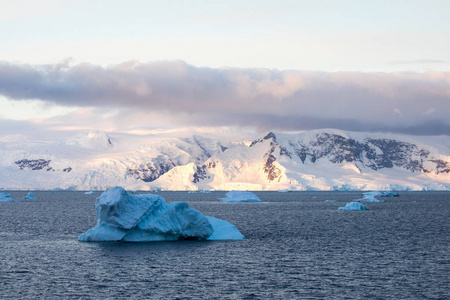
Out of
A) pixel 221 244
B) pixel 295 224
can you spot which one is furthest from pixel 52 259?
pixel 295 224

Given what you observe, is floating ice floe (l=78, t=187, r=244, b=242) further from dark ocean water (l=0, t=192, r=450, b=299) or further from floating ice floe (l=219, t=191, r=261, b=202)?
floating ice floe (l=219, t=191, r=261, b=202)

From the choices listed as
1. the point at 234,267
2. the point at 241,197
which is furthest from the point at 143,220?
the point at 241,197

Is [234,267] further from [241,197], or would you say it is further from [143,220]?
[241,197]

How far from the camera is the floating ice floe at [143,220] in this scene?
175 feet

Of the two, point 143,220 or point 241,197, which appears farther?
point 241,197

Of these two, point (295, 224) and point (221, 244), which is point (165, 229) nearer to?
point (221, 244)

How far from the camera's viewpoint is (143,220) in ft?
179

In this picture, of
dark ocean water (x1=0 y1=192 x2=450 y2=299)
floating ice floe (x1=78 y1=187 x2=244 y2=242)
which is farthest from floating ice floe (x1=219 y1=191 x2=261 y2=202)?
floating ice floe (x1=78 y1=187 x2=244 y2=242)

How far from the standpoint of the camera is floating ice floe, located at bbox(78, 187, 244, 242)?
5341 cm

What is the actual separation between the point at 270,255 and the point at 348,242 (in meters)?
13.3

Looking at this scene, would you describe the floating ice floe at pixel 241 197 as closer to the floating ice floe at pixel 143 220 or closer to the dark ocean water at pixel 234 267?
the dark ocean water at pixel 234 267

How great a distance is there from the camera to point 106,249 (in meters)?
50.6

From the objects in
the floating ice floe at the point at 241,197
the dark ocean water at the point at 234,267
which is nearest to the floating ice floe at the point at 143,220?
the dark ocean water at the point at 234,267

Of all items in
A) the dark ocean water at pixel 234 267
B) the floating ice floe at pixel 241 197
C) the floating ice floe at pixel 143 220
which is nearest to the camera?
the dark ocean water at pixel 234 267
